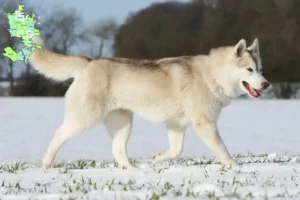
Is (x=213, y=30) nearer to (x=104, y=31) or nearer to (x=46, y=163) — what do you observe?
(x=104, y=31)

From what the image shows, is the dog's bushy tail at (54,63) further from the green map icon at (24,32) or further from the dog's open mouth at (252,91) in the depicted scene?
the dog's open mouth at (252,91)

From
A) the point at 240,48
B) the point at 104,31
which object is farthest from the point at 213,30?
the point at 240,48

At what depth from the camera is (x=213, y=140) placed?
646 centimetres

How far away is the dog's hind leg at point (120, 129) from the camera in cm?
699

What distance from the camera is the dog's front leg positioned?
6.42 meters

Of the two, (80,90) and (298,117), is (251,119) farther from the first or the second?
(80,90)

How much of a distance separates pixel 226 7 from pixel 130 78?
3912 centimetres

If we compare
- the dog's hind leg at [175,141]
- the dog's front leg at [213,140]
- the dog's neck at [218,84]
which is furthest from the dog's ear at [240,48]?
the dog's hind leg at [175,141]

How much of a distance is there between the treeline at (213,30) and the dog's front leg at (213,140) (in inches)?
1245

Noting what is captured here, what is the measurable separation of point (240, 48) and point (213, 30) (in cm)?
3587

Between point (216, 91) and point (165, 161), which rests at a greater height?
point (216, 91)

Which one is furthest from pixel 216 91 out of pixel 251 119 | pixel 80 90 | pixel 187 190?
pixel 251 119

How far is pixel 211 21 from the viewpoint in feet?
143

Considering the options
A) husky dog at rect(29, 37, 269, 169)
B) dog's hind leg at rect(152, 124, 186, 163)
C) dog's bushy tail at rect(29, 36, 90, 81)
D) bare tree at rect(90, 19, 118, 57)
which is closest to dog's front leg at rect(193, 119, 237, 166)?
husky dog at rect(29, 37, 269, 169)
